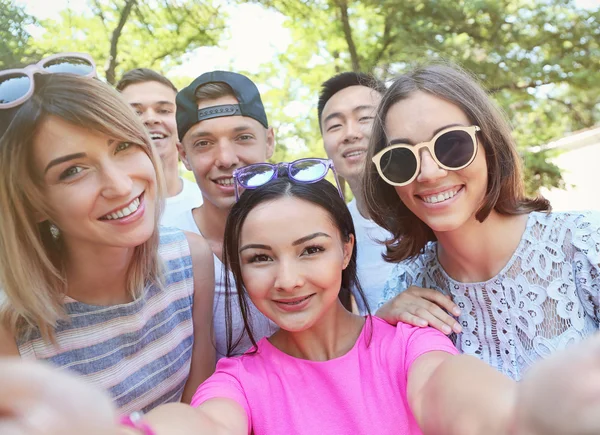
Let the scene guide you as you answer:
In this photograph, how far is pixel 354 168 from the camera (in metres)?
3.94

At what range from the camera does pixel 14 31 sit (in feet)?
18.2

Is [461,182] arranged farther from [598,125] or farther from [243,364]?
[598,125]

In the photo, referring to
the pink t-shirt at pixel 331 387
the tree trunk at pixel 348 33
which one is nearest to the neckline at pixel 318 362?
the pink t-shirt at pixel 331 387

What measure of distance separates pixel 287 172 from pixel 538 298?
3.99 feet

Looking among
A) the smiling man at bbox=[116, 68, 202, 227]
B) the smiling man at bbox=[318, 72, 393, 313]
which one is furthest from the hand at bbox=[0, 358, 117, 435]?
the smiling man at bbox=[116, 68, 202, 227]

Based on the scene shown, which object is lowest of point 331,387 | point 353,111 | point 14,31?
point 331,387

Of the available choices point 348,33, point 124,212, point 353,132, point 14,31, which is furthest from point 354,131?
point 348,33

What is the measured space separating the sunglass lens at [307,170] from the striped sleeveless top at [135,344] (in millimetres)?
778

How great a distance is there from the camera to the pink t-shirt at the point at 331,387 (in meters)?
1.75

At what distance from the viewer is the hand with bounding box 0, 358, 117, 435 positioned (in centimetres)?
66

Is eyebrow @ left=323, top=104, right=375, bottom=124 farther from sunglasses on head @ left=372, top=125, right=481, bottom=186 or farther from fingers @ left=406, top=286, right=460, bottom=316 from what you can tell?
fingers @ left=406, top=286, right=460, bottom=316

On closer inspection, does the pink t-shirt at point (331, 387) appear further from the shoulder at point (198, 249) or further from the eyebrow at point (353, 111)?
the eyebrow at point (353, 111)

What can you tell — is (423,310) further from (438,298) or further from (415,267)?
(415,267)

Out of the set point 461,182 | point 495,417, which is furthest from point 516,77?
point 495,417
